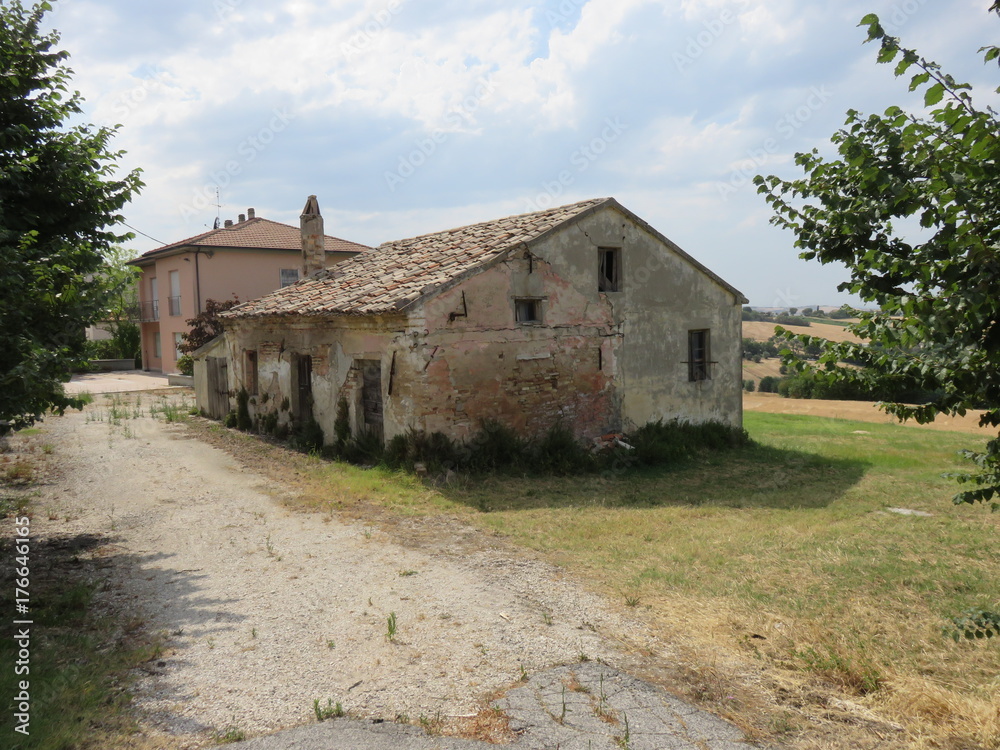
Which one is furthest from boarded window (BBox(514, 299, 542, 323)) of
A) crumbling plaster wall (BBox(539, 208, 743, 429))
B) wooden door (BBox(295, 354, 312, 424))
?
wooden door (BBox(295, 354, 312, 424))

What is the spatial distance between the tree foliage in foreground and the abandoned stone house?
26.0 feet

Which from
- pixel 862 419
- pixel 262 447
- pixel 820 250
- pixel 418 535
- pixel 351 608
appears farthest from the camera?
pixel 862 419

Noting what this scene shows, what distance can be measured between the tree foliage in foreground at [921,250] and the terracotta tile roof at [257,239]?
26273 millimetres

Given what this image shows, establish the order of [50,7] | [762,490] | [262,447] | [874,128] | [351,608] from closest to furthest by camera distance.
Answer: [874,128], [351,608], [50,7], [762,490], [262,447]

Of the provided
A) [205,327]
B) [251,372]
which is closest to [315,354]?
[251,372]

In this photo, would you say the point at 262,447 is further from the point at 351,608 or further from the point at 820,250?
the point at 820,250

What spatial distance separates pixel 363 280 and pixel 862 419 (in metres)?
18.2

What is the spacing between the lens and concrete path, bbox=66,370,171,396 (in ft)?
84.3

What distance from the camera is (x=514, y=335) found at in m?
12.3

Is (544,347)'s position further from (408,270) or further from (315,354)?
(315,354)

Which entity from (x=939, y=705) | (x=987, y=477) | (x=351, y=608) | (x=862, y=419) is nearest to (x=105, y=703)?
(x=351, y=608)

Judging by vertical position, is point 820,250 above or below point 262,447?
above

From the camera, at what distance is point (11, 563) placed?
723cm

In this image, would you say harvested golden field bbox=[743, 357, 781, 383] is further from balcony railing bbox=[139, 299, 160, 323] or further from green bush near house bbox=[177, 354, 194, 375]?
balcony railing bbox=[139, 299, 160, 323]
